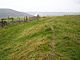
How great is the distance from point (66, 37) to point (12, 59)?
378 inches

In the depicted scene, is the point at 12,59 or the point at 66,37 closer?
the point at 12,59

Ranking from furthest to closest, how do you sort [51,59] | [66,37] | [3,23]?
1. [3,23]
2. [66,37]
3. [51,59]

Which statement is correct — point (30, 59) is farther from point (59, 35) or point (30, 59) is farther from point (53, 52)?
point (59, 35)

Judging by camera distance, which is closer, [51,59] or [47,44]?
[51,59]

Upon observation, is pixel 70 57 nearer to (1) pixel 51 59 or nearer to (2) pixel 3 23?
(1) pixel 51 59

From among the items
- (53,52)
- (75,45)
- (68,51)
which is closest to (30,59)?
(53,52)

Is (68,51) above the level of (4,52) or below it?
above

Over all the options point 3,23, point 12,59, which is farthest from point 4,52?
point 3,23

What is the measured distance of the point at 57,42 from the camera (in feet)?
88.6

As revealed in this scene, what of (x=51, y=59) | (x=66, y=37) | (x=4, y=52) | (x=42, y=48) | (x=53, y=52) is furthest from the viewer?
(x=4, y=52)

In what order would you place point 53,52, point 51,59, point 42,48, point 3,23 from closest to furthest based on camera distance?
point 51,59 → point 53,52 → point 42,48 → point 3,23

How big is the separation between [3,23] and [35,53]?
1430 inches

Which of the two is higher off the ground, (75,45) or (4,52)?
(75,45)

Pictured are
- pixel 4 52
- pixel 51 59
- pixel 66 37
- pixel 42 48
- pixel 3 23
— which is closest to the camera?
pixel 51 59
